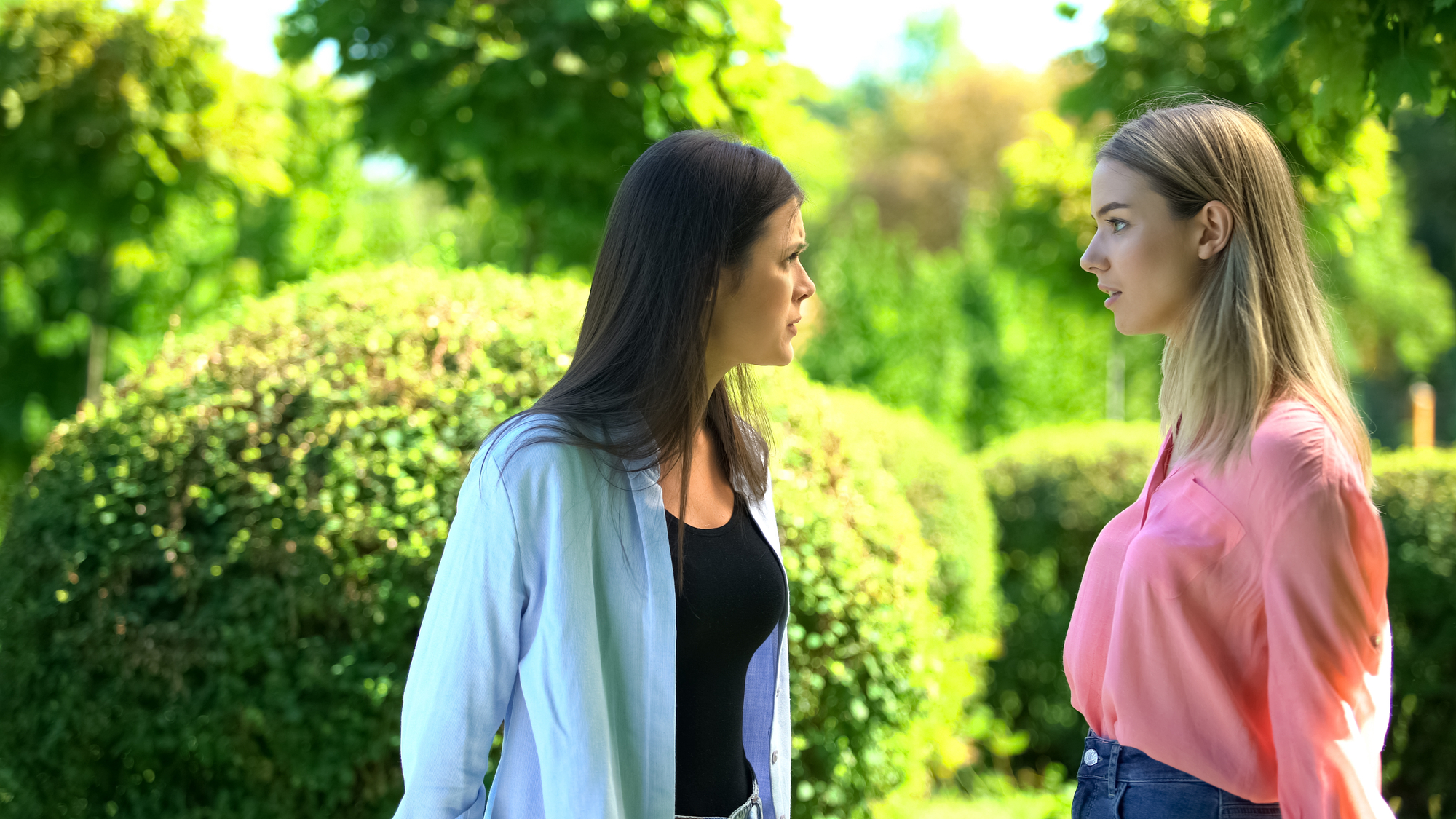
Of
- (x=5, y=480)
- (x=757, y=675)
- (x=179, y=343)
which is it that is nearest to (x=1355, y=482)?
(x=757, y=675)

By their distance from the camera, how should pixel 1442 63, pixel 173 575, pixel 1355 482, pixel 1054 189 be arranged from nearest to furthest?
pixel 1355 482 → pixel 1442 63 → pixel 173 575 → pixel 1054 189

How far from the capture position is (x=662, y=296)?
1.83 m

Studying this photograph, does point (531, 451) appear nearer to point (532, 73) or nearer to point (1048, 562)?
point (532, 73)

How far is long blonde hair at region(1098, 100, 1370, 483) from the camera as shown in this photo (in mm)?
1725

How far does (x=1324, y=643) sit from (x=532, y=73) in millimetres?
4819

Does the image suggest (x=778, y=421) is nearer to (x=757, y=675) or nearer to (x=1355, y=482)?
(x=757, y=675)

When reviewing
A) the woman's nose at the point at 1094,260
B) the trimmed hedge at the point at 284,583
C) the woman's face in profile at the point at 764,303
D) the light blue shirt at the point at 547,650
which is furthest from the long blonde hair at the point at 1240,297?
the trimmed hedge at the point at 284,583

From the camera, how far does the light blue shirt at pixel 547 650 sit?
5.31 ft

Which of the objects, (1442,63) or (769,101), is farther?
(769,101)

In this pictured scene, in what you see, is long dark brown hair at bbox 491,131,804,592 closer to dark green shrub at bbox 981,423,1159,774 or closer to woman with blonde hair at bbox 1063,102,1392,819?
woman with blonde hair at bbox 1063,102,1392,819

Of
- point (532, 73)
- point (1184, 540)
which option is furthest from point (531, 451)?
point (532, 73)

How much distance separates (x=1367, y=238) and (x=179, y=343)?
874 inches

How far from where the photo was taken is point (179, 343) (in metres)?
3.73

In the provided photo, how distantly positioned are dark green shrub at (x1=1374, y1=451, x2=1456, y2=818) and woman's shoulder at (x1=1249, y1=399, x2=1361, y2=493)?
4.14 meters
